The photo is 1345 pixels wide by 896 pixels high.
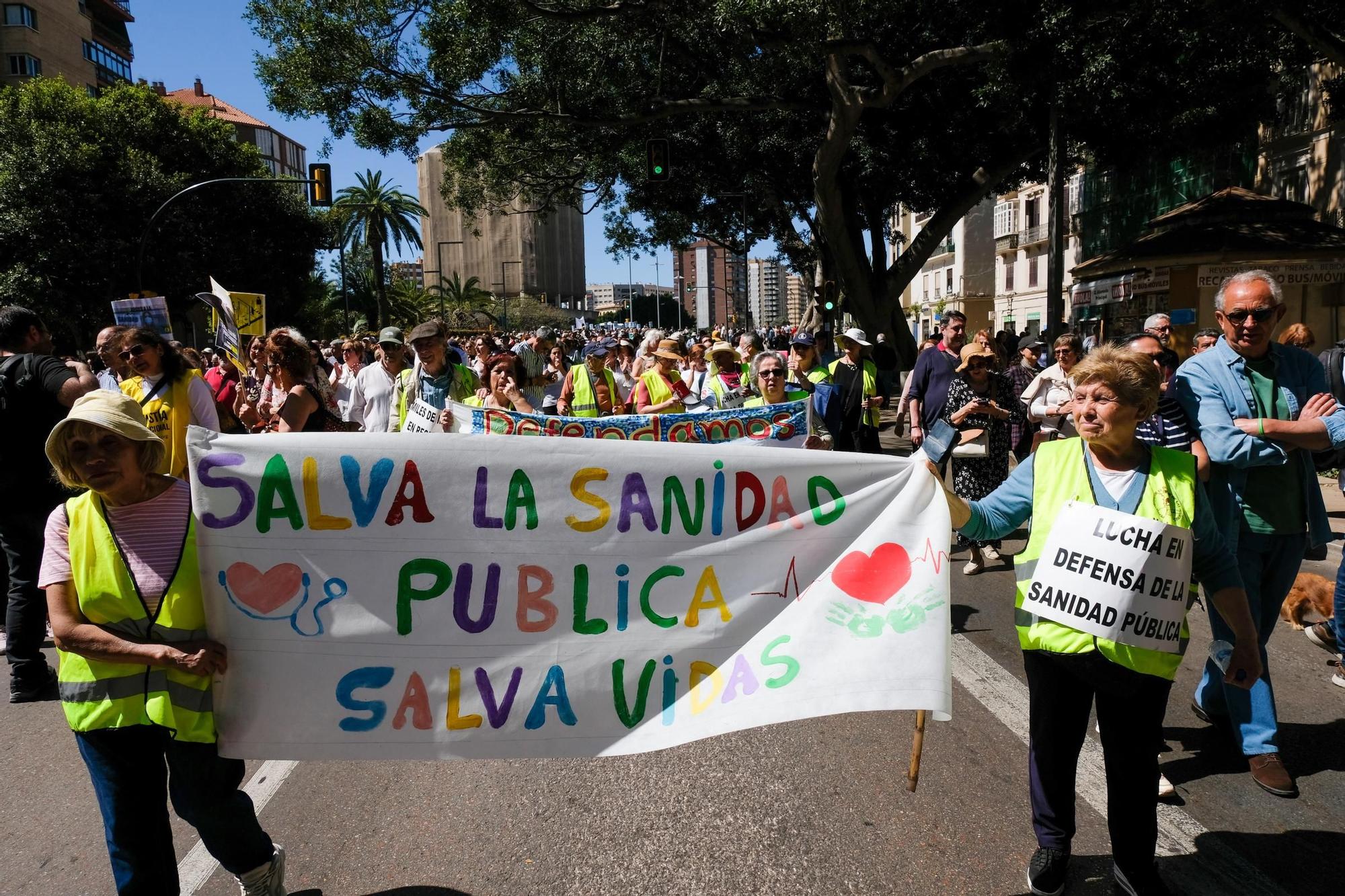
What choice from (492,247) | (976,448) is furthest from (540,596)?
(492,247)

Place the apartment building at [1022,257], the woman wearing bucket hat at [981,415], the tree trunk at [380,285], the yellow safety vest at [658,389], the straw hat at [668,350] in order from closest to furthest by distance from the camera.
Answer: the woman wearing bucket hat at [981,415] < the yellow safety vest at [658,389] < the straw hat at [668,350] < the apartment building at [1022,257] < the tree trunk at [380,285]

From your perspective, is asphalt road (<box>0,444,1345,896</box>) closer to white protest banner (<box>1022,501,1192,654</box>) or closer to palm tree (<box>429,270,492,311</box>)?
white protest banner (<box>1022,501,1192,654</box>)

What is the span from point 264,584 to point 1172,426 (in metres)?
3.34

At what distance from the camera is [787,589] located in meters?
2.94

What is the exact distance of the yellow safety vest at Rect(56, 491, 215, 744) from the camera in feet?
8.09

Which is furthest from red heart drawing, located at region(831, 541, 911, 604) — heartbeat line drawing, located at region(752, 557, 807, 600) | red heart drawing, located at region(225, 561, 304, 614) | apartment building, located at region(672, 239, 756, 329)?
apartment building, located at region(672, 239, 756, 329)

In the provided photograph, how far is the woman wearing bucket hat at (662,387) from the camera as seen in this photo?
7922mm

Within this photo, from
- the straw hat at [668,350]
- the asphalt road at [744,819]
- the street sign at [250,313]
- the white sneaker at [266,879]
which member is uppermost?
the street sign at [250,313]

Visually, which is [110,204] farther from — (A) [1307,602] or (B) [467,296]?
(B) [467,296]

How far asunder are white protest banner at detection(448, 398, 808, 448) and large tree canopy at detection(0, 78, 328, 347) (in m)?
30.3

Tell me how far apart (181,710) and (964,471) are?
577cm

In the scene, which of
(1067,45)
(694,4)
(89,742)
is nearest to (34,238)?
(694,4)

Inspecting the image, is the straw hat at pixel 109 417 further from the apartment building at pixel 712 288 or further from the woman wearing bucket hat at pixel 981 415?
the apartment building at pixel 712 288

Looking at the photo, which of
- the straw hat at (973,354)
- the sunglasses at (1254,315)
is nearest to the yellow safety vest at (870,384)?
the straw hat at (973,354)
